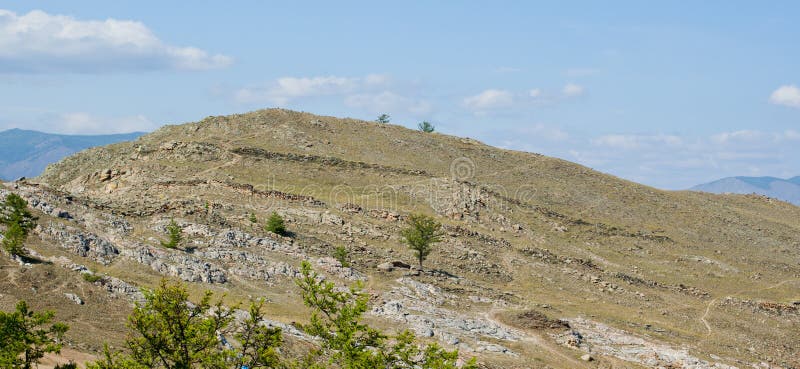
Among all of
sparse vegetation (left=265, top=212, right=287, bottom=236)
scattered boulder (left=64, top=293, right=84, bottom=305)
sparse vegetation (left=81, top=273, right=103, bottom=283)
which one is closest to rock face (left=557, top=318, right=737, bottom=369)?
sparse vegetation (left=265, top=212, right=287, bottom=236)

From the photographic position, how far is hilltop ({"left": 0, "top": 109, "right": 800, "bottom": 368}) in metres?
52.0

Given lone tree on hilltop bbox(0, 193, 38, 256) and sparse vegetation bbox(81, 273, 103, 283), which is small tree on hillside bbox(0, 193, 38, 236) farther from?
sparse vegetation bbox(81, 273, 103, 283)

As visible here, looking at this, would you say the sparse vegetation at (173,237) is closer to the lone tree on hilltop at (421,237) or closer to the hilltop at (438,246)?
the hilltop at (438,246)

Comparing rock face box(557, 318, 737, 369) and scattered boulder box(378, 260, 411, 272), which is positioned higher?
scattered boulder box(378, 260, 411, 272)

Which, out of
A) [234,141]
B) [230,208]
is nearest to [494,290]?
[230,208]

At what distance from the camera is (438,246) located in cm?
7669

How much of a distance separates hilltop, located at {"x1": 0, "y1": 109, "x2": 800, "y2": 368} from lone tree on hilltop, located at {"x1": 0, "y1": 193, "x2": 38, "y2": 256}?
1.75 meters

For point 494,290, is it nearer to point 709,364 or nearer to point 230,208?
point 709,364

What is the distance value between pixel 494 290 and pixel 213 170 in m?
38.1

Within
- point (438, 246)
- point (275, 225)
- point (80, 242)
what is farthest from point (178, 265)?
point (438, 246)

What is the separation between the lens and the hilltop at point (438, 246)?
171ft

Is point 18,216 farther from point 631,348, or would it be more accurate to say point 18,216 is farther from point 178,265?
point 631,348

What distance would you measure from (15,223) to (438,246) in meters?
42.7

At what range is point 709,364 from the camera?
52.8 meters
